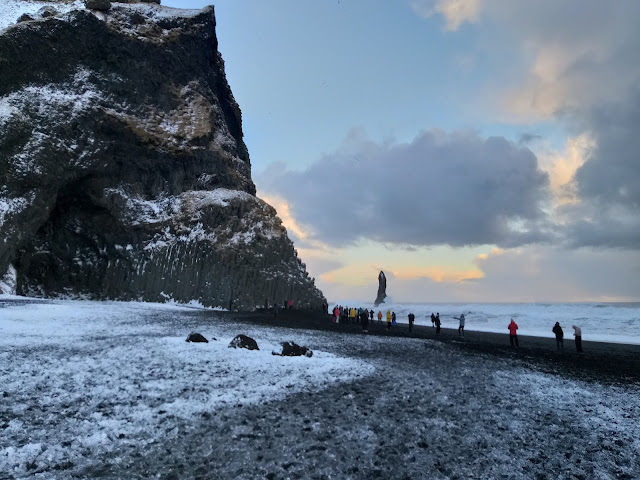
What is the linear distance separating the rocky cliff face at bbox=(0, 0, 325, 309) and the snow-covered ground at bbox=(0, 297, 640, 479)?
33948mm

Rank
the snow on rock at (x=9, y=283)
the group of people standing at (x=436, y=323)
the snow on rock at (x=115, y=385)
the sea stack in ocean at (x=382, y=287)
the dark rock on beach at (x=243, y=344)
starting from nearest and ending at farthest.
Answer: the snow on rock at (x=115, y=385), the dark rock on beach at (x=243, y=344), the group of people standing at (x=436, y=323), the snow on rock at (x=9, y=283), the sea stack in ocean at (x=382, y=287)

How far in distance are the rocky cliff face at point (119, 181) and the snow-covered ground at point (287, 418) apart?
33.9m

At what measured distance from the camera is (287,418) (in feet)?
25.9

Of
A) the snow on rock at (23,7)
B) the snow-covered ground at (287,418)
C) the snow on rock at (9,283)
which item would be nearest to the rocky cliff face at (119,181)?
the snow on rock at (9,283)

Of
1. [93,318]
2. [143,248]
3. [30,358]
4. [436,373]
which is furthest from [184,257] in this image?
[436,373]

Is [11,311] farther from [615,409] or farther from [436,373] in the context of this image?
[615,409]

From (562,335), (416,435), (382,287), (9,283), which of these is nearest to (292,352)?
(416,435)

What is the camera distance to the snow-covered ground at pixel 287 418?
599cm

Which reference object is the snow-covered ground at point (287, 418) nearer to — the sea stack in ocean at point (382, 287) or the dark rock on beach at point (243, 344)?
the dark rock on beach at point (243, 344)

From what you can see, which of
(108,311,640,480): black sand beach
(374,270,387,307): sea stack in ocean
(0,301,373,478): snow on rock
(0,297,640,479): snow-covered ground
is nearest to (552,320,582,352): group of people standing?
(0,297,640,479): snow-covered ground

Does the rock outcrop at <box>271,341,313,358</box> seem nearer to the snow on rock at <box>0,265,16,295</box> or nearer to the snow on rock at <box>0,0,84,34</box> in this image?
the snow on rock at <box>0,265,16,295</box>

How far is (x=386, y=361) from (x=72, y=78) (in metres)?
53.8

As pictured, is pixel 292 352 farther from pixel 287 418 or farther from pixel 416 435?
pixel 416 435

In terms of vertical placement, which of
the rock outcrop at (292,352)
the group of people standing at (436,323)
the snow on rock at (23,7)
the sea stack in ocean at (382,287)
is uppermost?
the snow on rock at (23,7)
